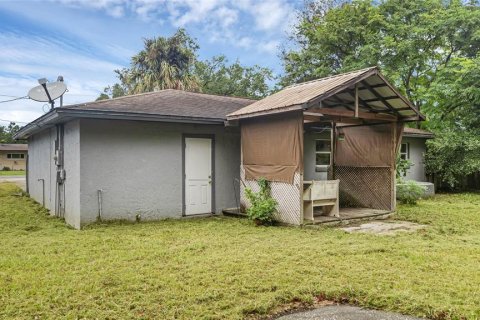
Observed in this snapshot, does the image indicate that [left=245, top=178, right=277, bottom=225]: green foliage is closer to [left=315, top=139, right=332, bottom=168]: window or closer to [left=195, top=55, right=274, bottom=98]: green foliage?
[left=315, top=139, right=332, bottom=168]: window

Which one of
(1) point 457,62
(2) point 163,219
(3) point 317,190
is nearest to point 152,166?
(2) point 163,219

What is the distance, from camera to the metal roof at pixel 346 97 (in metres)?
7.20

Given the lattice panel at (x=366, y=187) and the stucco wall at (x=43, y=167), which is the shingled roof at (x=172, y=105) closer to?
the stucco wall at (x=43, y=167)

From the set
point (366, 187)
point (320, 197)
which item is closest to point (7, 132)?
point (366, 187)

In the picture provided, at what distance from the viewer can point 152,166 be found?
8391 mm

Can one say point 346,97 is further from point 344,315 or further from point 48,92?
point 48,92

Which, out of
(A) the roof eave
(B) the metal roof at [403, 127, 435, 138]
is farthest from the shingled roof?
(B) the metal roof at [403, 127, 435, 138]

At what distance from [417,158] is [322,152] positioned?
679 centimetres

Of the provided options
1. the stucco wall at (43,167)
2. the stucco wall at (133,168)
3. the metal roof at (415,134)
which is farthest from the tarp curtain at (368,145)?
the stucco wall at (43,167)

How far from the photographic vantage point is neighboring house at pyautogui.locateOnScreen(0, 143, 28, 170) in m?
40.6

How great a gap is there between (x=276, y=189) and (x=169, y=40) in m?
17.4

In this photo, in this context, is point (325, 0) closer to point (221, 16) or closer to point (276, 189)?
point (221, 16)

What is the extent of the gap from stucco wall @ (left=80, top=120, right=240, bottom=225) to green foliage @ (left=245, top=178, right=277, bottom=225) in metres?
1.51

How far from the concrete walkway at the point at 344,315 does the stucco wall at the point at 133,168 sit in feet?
18.2
